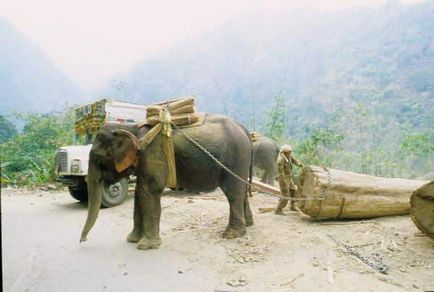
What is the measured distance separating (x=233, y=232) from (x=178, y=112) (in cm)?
175

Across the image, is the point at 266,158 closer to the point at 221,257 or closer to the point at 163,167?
the point at 163,167

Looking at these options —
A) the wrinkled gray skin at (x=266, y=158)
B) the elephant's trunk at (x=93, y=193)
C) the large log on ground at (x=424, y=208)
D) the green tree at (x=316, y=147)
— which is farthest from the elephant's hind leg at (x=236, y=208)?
the green tree at (x=316, y=147)

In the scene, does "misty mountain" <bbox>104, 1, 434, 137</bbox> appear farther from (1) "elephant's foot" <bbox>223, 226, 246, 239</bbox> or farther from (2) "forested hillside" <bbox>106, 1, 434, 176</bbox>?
(1) "elephant's foot" <bbox>223, 226, 246, 239</bbox>

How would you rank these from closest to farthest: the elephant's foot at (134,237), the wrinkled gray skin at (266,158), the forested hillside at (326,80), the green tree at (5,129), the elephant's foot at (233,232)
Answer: the green tree at (5,129) < the elephant's foot at (134,237) < the elephant's foot at (233,232) < the wrinkled gray skin at (266,158) < the forested hillside at (326,80)

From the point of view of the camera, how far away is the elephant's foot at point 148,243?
4.83 metres

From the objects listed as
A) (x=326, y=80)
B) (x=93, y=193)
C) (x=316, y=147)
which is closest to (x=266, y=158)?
(x=316, y=147)

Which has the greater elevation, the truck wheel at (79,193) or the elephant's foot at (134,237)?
the truck wheel at (79,193)

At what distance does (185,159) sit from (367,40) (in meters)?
48.2

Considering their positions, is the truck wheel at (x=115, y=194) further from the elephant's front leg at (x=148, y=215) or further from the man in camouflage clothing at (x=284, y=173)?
the man in camouflage clothing at (x=284, y=173)

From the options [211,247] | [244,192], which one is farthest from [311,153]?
[211,247]

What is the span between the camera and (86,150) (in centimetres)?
789

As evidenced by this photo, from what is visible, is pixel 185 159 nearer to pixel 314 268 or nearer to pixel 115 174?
pixel 115 174

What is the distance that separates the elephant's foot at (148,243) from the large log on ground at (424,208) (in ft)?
9.86

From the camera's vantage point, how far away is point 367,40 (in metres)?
48.0
